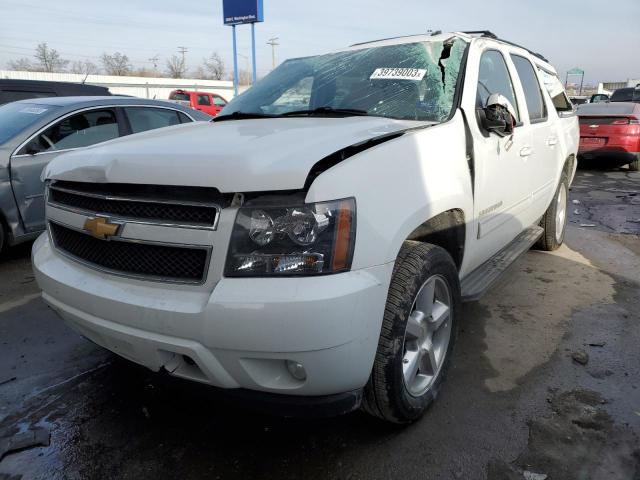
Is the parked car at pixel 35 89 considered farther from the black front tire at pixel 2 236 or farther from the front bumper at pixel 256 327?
the front bumper at pixel 256 327

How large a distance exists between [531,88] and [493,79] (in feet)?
2.96

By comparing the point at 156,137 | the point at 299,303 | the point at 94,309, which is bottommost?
the point at 94,309

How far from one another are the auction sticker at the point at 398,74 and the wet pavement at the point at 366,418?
1.71 meters

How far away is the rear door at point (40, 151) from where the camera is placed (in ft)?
15.4

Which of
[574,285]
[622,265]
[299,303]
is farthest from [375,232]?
[622,265]

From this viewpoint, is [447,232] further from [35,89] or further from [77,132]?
[35,89]

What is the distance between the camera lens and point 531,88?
408 cm

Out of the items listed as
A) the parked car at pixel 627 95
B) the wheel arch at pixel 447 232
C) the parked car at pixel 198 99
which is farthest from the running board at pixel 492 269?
the parked car at pixel 198 99

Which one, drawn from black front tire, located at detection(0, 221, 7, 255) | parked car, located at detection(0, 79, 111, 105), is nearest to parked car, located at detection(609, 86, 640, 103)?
parked car, located at detection(0, 79, 111, 105)

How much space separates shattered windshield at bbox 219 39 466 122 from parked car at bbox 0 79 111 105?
5.16 m

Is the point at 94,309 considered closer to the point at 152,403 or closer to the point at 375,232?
the point at 152,403

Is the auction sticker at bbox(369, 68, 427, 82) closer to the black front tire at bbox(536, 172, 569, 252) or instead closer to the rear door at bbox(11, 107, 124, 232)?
the black front tire at bbox(536, 172, 569, 252)

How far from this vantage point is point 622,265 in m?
4.91

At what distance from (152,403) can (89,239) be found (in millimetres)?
966
